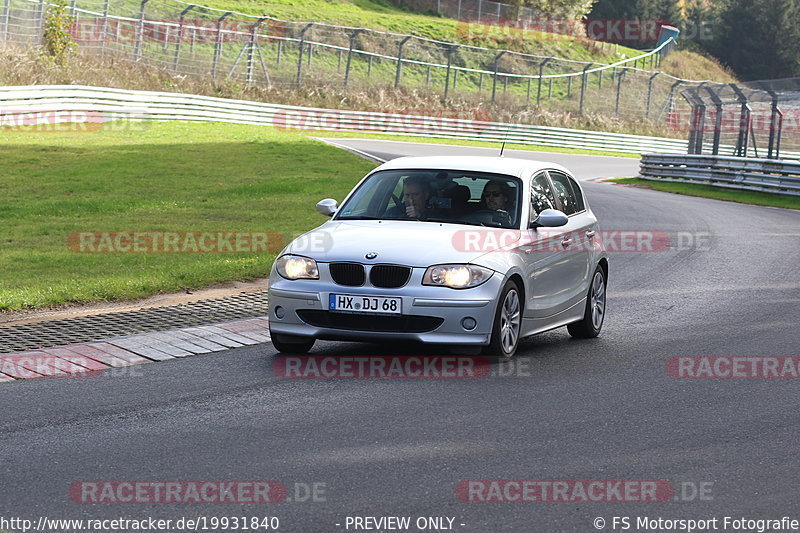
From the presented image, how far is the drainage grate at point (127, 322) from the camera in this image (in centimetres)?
974

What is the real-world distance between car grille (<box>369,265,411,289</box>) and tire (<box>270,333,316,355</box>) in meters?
0.80

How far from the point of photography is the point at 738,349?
10.3 m

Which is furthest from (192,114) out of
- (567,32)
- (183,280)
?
(567,32)

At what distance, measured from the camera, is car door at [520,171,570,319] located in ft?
32.3

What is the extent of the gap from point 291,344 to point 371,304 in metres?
0.96

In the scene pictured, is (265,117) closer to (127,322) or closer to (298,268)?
(127,322)

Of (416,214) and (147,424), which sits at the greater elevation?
(416,214)

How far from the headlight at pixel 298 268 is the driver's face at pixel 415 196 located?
4.20ft

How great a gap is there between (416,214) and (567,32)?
8142 cm

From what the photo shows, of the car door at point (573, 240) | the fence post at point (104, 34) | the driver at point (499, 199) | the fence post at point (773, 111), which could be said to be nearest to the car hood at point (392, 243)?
the driver at point (499, 199)

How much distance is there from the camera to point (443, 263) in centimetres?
902

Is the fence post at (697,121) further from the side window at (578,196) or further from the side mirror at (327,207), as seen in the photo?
the side mirror at (327,207)

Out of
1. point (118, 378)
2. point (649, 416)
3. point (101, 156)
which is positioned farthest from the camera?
point (101, 156)

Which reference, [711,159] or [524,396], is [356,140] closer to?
[711,159]
